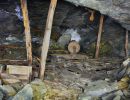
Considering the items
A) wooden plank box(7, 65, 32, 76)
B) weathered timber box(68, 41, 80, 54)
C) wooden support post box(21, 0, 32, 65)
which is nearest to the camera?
wooden support post box(21, 0, 32, 65)

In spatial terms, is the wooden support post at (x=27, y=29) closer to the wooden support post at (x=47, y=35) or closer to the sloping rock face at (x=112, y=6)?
the wooden support post at (x=47, y=35)

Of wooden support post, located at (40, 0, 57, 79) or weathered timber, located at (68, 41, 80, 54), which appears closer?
wooden support post, located at (40, 0, 57, 79)

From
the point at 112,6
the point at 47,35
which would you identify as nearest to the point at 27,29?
the point at 47,35

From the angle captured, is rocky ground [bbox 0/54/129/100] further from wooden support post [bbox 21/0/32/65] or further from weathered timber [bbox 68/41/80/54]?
wooden support post [bbox 21/0/32/65]

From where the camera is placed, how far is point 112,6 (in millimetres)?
11141

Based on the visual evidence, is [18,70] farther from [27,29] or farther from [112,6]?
[112,6]

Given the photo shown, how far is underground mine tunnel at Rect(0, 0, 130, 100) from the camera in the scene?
428 inches

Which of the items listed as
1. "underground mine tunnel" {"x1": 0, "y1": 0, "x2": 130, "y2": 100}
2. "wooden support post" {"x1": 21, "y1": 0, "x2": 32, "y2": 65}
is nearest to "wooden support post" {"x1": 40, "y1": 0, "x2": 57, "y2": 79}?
"underground mine tunnel" {"x1": 0, "y1": 0, "x2": 130, "y2": 100}

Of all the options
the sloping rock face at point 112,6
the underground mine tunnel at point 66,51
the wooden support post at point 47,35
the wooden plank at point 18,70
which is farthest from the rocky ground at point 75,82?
the sloping rock face at point 112,6

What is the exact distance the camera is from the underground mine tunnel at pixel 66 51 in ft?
35.6

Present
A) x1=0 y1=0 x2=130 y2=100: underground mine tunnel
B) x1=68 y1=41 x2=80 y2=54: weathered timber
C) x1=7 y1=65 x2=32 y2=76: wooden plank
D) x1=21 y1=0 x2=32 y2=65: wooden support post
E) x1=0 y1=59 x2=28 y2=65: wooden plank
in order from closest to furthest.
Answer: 1. x1=21 y1=0 x2=32 y2=65: wooden support post
2. x1=0 y1=0 x2=130 y2=100: underground mine tunnel
3. x1=7 y1=65 x2=32 y2=76: wooden plank
4. x1=0 y1=59 x2=28 y2=65: wooden plank
5. x1=68 y1=41 x2=80 y2=54: weathered timber

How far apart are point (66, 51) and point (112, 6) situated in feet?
8.41

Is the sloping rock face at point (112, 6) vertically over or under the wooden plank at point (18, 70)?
over

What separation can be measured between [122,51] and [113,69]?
1.01 m
